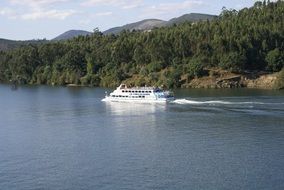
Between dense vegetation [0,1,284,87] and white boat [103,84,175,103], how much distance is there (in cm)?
2425

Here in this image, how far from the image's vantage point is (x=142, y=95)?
8606 cm

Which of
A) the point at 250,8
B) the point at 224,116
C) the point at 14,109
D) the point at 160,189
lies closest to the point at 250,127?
the point at 224,116

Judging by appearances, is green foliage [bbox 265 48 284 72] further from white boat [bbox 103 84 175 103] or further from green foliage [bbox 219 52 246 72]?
white boat [bbox 103 84 175 103]


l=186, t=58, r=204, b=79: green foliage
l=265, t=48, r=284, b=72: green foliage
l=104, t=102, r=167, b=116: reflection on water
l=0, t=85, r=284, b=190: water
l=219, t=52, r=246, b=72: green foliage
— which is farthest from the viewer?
l=186, t=58, r=204, b=79: green foliage

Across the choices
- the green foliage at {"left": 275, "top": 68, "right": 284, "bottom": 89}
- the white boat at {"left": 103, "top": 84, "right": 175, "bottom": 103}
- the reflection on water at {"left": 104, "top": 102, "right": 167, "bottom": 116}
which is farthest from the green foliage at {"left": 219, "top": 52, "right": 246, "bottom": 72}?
the reflection on water at {"left": 104, "top": 102, "right": 167, "bottom": 116}

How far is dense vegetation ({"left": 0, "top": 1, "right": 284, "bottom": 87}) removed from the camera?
11269 cm

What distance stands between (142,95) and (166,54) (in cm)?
3723

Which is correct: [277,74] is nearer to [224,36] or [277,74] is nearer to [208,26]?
[224,36]

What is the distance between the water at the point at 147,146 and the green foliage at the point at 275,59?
33102 mm

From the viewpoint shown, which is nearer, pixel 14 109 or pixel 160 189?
pixel 160 189

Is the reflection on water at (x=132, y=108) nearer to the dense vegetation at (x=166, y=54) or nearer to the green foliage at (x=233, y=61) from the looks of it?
the dense vegetation at (x=166, y=54)

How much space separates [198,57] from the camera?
115 m

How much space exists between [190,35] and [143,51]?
1137 cm

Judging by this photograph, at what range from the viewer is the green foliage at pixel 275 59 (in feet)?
358
